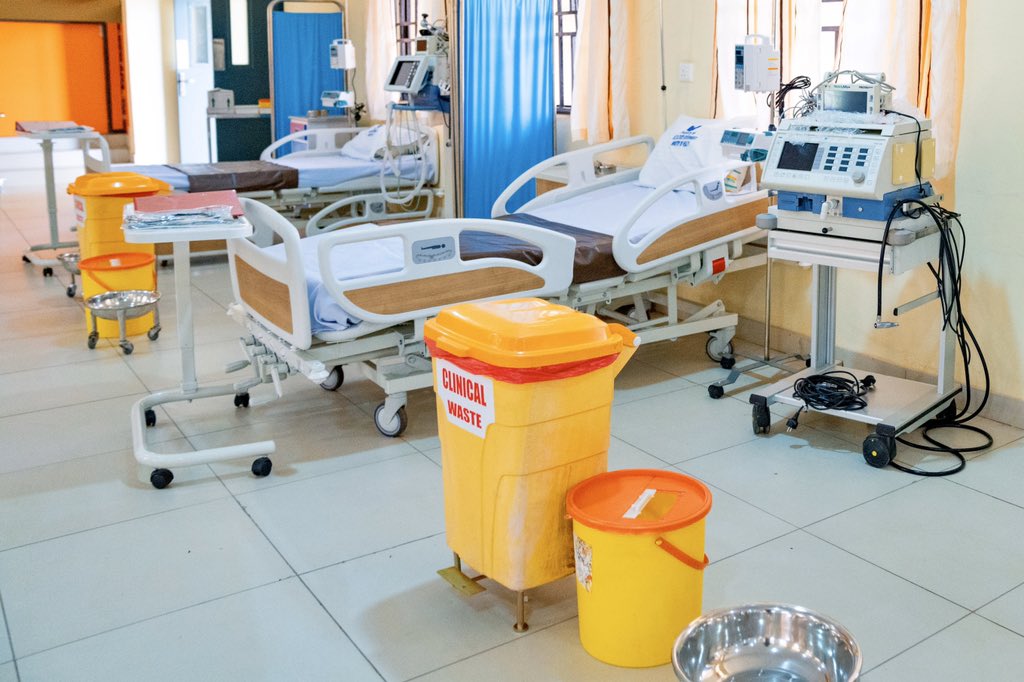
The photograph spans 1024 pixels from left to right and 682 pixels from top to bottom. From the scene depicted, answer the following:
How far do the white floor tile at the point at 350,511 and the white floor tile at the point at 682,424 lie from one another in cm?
86

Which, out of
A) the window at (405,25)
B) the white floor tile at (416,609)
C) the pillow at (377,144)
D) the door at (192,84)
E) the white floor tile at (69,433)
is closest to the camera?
the white floor tile at (416,609)

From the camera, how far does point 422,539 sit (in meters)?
3.16

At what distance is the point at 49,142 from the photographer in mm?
6902

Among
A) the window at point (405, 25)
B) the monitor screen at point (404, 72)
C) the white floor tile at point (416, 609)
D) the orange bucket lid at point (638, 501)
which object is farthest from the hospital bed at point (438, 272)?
the window at point (405, 25)

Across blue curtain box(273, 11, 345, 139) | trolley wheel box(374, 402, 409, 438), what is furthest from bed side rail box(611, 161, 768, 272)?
blue curtain box(273, 11, 345, 139)

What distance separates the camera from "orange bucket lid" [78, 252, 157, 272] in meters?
5.11

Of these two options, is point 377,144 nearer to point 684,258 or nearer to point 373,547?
point 684,258

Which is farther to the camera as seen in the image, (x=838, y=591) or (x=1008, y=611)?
(x=838, y=591)

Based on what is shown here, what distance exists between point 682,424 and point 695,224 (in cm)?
91

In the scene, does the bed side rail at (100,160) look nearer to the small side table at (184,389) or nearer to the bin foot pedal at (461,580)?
the small side table at (184,389)

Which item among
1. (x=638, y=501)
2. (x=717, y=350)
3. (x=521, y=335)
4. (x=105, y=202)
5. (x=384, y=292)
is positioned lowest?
(x=717, y=350)

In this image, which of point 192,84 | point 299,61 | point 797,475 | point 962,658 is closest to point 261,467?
point 797,475

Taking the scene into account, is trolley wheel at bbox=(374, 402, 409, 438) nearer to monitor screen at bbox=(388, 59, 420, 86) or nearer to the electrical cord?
the electrical cord

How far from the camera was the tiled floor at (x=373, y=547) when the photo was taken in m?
2.56
